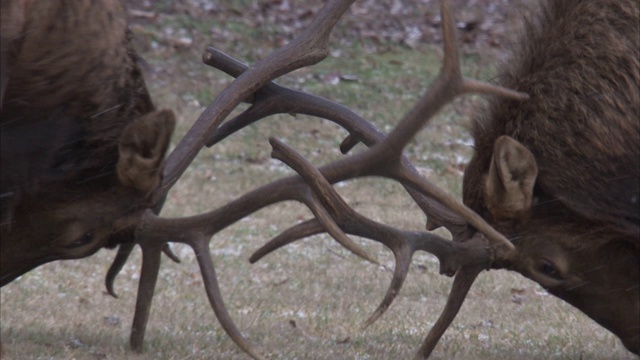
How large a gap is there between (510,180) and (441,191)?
0.41 meters

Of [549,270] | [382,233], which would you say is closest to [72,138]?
[382,233]

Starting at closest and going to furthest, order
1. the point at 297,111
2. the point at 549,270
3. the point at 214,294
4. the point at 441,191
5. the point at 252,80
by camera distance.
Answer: the point at 441,191
the point at 214,294
the point at 549,270
the point at 252,80
the point at 297,111

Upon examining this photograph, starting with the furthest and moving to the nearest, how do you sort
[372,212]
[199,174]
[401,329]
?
[199,174] < [372,212] < [401,329]

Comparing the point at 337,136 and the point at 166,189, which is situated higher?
the point at 166,189

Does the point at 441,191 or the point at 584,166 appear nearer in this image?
the point at 441,191

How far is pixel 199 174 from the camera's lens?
39.5 feet

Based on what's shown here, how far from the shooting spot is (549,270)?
17.6 feet

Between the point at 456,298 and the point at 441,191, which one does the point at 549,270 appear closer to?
the point at 456,298

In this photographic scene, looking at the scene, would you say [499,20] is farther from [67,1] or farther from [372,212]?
[67,1]

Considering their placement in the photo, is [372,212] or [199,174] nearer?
[372,212]

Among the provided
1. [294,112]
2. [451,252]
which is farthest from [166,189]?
[451,252]

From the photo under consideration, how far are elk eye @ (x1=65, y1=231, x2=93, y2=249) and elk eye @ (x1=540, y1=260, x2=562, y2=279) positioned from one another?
2125 mm

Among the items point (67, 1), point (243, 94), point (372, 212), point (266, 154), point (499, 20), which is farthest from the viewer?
point (499, 20)

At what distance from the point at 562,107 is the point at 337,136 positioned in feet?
28.0
